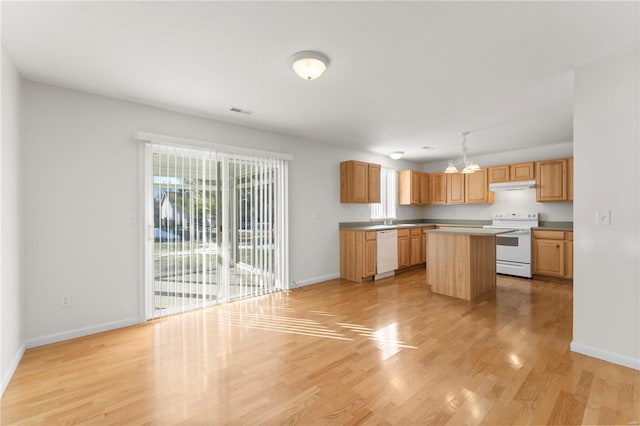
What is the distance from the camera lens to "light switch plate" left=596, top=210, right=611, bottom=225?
2.45 meters

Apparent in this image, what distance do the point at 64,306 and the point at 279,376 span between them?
2.39 metres

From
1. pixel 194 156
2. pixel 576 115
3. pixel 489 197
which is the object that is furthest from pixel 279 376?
pixel 489 197

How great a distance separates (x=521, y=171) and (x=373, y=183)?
2948 mm

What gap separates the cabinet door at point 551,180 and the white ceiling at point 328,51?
1.96 metres

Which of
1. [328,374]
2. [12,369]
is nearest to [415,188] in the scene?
[328,374]

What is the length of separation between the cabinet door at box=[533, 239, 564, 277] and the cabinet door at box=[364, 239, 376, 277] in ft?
9.93

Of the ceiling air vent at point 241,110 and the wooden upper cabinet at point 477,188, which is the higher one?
the ceiling air vent at point 241,110

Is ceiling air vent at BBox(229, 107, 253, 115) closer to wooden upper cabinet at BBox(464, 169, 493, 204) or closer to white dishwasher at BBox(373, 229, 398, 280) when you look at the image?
white dishwasher at BBox(373, 229, 398, 280)

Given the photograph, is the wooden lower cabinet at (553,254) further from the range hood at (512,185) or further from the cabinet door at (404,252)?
the cabinet door at (404,252)

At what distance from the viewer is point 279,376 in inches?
89.4

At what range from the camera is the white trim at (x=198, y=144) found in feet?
11.2

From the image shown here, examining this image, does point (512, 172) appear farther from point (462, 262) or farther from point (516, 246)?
point (462, 262)

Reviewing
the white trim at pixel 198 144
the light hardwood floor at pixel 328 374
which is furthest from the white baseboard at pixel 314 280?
the white trim at pixel 198 144

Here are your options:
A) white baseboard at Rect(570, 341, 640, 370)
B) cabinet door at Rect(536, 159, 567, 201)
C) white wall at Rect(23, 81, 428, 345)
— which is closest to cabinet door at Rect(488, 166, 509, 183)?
cabinet door at Rect(536, 159, 567, 201)
